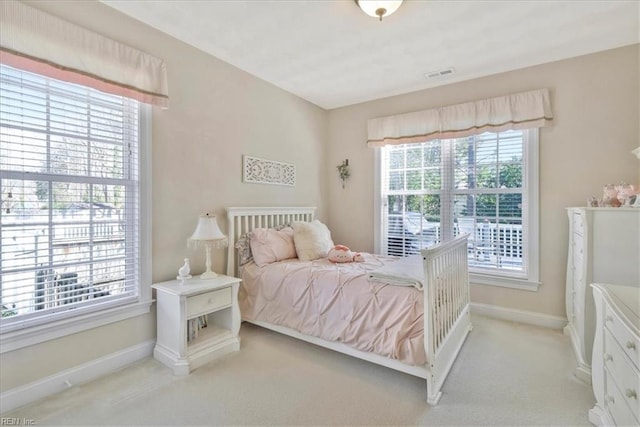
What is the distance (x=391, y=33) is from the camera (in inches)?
96.9

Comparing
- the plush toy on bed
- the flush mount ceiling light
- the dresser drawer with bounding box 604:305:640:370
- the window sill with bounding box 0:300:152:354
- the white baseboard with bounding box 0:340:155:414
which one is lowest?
the white baseboard with bounding box 0:340:155:414

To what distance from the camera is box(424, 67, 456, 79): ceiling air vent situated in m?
3.13

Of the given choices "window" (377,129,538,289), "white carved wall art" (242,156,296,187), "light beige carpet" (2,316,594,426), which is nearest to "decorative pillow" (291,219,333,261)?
"white carved wall art" (242,156,296,187)

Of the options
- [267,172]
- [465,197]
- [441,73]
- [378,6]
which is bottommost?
[465,197]

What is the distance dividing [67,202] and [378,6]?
2.45m

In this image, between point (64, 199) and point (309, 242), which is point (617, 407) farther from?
point (64, 199)

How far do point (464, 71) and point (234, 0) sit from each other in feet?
7.79

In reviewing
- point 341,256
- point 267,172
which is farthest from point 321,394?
point 267,172

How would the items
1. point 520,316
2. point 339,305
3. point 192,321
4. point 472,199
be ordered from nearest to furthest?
point 339,305 → point 192,321 → point 520,316 → point 472,199

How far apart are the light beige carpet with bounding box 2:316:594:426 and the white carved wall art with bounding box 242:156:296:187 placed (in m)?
1.74

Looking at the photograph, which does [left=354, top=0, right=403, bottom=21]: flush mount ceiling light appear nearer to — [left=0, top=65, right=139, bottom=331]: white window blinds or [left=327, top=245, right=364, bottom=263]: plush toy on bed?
[left=0, top=65, right=139, bottom=331]: white window blinds

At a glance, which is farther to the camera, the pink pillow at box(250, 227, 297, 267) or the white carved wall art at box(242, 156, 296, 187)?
the white carved wall art at box(242, 156, 296, 187)

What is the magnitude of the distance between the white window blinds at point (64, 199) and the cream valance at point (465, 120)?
9.02 feet

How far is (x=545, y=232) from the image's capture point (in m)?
2.99
